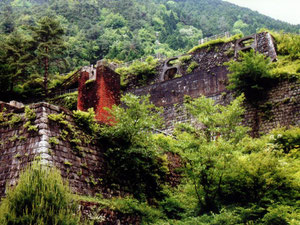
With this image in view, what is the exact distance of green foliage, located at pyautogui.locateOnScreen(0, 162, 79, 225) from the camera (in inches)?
285

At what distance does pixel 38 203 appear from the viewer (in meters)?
7.42

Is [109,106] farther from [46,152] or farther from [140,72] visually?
[46,152]

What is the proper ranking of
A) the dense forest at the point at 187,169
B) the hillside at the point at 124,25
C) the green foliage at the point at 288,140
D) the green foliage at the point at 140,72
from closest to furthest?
the dense forest at the point at 187,169 < the green foliage at the point at 288,140 < the green foliage at the point at 140,72 < the hillside at the point at 124,25

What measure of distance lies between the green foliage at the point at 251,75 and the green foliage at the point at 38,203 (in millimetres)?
12155

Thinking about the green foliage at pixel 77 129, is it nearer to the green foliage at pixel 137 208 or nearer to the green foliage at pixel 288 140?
the green foliage at pixel 137 208

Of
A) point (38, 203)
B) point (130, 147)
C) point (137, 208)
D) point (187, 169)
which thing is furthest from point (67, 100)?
point (38, 203)

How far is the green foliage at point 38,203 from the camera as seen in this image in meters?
7.25

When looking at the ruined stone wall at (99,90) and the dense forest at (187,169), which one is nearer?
the dense forest at (187,169)

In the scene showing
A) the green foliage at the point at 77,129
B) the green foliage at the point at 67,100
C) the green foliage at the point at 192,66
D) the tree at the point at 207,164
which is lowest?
the tree at the point at 207,164

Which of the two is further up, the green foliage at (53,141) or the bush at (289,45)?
the bush at (289,45)

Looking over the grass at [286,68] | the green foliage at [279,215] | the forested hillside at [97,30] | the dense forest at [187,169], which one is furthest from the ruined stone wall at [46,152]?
the forested hillside at [97,30]

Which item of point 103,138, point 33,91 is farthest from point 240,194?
point 33,91

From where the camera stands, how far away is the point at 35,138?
31.5 feet

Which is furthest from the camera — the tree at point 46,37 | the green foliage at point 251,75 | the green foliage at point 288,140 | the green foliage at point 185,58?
the tree at point 46,37
